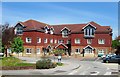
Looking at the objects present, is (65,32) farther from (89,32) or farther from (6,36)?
(6,36)

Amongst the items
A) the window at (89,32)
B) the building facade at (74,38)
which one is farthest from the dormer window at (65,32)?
the window at (89,32)

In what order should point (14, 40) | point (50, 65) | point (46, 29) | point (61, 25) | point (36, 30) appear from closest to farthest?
point (50, 65)
point (14, 40)
point (36, 30)
point (46, 29)
point (61, 25)

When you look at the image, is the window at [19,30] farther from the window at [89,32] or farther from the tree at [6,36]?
the window at [89,32]

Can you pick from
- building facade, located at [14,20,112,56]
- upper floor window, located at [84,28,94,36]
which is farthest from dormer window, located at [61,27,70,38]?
upper floor window, located at [84,28,94,36]

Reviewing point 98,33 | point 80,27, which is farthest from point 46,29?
point 98,33

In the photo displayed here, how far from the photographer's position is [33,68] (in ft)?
103

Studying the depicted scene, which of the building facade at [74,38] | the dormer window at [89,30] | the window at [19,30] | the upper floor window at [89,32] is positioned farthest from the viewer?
the window at [19,30]

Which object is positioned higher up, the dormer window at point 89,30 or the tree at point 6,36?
the dormer window at point 89,30

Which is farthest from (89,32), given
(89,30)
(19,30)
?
(19,30)

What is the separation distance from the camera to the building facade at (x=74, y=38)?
64938mm

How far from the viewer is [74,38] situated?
2648 inches

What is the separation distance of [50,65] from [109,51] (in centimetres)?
3640

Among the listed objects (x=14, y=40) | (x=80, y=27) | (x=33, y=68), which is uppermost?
(x=80, y=27)

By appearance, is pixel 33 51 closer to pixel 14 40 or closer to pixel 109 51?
pixel 14 40
